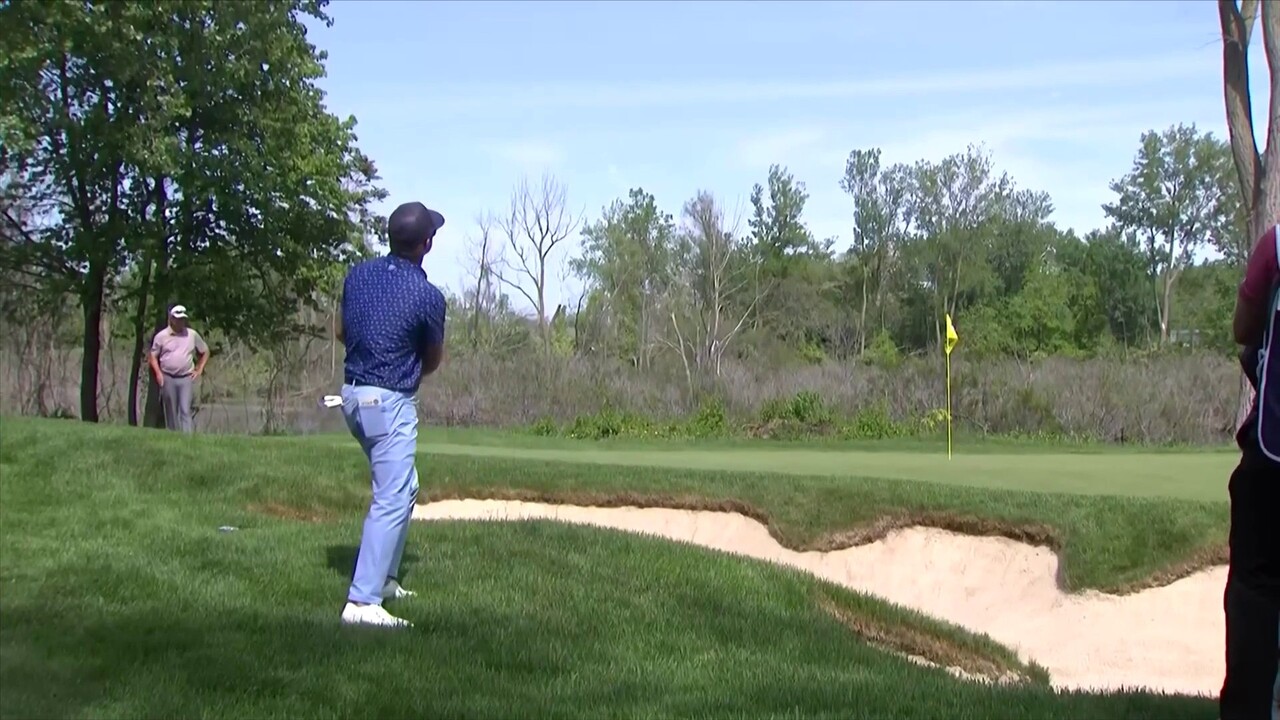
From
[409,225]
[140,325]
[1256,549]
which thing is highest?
[140,325]

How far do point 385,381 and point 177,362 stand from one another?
1105 cm

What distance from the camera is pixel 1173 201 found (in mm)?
67875

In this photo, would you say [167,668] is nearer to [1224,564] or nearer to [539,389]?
[1224,564]

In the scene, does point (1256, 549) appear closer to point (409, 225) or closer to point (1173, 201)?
point (409, 225)

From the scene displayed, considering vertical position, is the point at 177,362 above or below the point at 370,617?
above

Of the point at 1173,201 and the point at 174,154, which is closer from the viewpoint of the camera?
the point at 174,154

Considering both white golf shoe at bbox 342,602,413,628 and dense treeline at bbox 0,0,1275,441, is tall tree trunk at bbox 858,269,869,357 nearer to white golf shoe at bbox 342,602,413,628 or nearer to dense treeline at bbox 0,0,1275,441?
dense treeline at bbox 0,0,1275,441

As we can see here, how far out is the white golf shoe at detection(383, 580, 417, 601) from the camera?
6.05 m

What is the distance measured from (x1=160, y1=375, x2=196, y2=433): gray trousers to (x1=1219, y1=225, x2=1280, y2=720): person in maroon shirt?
46.3 feet

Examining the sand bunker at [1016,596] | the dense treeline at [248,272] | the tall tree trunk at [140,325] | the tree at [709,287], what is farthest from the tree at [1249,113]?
the tree at [709,287]

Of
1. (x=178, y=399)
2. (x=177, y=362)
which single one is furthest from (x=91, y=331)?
(x=177, y=362)

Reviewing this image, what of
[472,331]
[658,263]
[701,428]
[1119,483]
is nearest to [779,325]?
[658,263]

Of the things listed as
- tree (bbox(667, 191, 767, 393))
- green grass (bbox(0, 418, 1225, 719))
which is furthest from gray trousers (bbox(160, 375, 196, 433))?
tree (bbox(667, 191, 767, 393))

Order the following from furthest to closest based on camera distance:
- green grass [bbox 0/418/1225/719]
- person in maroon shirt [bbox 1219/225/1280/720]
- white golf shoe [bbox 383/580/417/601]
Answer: white golf shoe [bbox 383/580/417/601] → green grass [bbox 0/418/1225/719] → person in maroon shirt [bbox 1219/225/1280/720]
